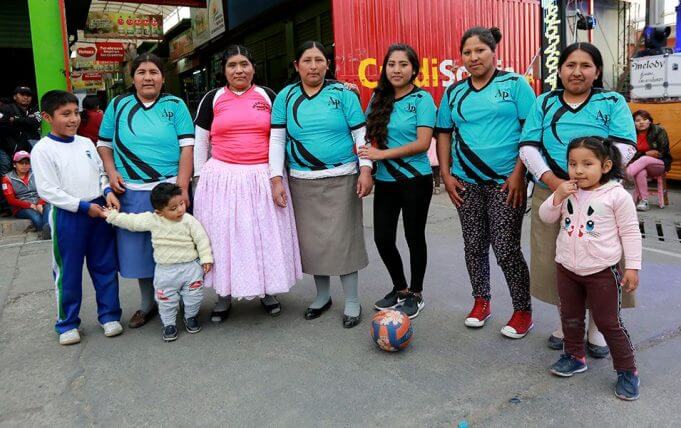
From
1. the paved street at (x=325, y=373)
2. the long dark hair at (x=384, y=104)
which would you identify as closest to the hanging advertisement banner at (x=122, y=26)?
the paved street at (x=325, y=373)

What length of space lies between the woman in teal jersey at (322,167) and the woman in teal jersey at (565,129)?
99cm

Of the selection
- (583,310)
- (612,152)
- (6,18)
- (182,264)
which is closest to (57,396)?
(182,264)

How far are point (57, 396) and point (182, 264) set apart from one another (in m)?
0.96

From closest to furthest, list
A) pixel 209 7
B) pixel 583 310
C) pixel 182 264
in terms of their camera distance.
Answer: pixel 583 310, pixel 182 264, pixel 209 7

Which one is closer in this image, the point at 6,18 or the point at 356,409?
the point at 356,409

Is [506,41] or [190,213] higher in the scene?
[506,41]

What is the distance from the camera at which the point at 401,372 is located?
2.83 m

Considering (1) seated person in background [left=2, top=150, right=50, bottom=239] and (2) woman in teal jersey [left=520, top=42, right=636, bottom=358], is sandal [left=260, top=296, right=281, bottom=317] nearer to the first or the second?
(2) woman in teal jersey [left=520, top=42, right=636, bottom=358]

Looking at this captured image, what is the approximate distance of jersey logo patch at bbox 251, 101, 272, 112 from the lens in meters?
3.43

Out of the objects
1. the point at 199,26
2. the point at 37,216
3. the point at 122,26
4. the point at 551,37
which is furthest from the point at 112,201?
the point at 122,26

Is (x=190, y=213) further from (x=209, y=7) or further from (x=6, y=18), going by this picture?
(x=209, y=7)

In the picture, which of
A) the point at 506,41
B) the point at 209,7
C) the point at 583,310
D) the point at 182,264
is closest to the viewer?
the point at 583,310

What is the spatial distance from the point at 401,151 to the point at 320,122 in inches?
19.9

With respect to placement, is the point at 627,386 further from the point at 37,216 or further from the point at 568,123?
the point at 37,216
